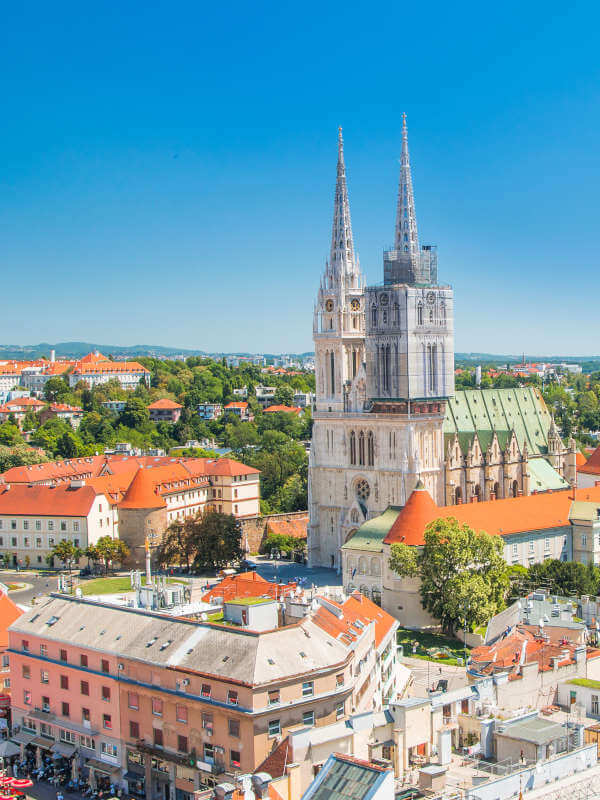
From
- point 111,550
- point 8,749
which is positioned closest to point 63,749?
point 8,749

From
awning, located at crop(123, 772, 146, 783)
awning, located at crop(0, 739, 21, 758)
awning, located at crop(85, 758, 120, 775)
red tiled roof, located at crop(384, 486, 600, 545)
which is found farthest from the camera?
red tiled roof, located at crop(384, 486, 600, 545)

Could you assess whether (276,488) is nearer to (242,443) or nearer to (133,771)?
(242,443)

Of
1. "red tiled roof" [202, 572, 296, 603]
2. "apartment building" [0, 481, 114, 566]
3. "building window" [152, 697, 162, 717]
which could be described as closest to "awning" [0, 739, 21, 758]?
"building window" [152, 697, 162, 717]

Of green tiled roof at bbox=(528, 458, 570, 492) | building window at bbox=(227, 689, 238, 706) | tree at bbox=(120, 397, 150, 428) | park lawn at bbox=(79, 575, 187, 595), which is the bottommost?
park lawn at bbox=(79, 575, 187, 595)

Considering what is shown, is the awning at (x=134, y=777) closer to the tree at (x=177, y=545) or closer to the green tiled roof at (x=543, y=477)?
the tree at (x=177, y=545)

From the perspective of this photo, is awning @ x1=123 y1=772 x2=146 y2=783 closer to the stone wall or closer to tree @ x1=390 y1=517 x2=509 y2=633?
tree @ x1=390 y1=517 x2=509 y2=633

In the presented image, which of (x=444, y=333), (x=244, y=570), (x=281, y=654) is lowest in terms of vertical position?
(x=244, y=570)

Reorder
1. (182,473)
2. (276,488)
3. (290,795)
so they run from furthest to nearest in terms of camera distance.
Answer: (276,488), (182,473), (290,795)

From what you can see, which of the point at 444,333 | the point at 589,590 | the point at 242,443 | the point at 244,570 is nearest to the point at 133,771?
the point at 589,590
